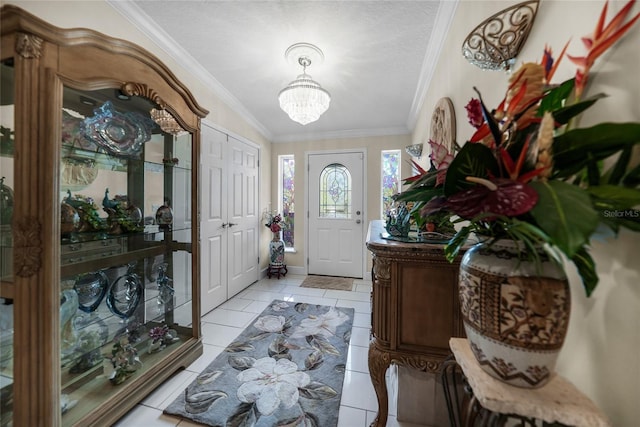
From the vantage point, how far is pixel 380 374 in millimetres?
1171

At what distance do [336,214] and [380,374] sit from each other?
290 centimetres

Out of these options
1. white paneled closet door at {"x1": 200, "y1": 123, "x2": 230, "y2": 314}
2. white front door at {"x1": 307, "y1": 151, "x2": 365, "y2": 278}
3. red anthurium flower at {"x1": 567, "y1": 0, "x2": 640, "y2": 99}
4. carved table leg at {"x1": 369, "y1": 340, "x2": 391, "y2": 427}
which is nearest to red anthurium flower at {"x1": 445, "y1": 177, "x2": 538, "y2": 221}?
red anthurium flower at {"x1": 567, "y1": 0, "x2": 640, "y2": 99}

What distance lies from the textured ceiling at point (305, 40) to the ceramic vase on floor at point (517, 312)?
1.77 m

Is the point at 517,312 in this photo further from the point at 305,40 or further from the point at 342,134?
the point at 342,134

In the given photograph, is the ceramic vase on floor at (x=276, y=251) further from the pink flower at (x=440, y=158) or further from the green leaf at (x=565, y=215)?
the green leaf at (x=565, y=215)

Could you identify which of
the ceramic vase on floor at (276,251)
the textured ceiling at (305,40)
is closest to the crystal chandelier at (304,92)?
the textured ceiling at (305,40)

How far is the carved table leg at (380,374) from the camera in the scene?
1154 mm

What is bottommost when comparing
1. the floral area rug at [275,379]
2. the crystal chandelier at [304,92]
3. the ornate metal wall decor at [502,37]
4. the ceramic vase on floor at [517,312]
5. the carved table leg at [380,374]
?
the floral area rug at [275,379]

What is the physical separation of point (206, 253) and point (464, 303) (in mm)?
2571

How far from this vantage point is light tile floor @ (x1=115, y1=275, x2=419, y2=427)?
1.35m

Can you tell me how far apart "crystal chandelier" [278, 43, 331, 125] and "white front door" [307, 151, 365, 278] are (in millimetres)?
1838

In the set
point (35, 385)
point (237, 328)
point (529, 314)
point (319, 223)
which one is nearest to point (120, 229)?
point (35, 385)

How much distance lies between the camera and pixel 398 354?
44.4 inches

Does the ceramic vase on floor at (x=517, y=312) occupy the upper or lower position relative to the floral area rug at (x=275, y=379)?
upper
